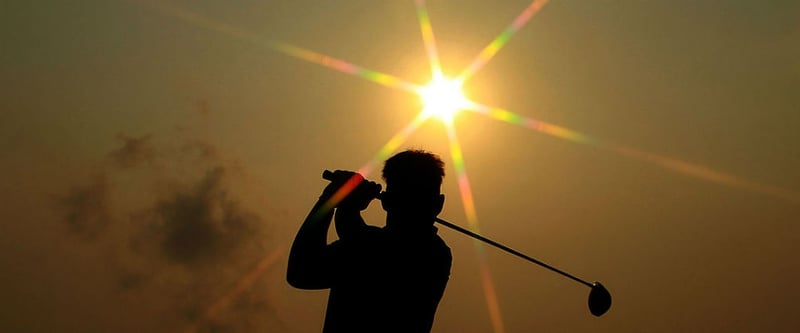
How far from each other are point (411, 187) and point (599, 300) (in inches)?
222

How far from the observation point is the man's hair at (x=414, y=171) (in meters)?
3.70

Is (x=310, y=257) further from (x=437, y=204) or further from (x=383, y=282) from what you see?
→ (x=437, y=204)

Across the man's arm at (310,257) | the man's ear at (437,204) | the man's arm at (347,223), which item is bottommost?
the man's arm at (310,257)

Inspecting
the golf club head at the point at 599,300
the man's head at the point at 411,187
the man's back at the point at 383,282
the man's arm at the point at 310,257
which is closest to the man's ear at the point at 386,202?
the man's head at the point at 411,187

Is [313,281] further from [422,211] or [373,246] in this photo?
[422,211]

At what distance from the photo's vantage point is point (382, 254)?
360 cm

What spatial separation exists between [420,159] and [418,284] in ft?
2.28

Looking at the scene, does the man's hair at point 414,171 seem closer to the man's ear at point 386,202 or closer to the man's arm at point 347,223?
the man's ear at point 386,202

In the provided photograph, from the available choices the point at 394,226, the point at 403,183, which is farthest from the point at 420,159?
the point at 394,226

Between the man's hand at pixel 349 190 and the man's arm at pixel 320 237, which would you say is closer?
the man's arm at pixel 320 237

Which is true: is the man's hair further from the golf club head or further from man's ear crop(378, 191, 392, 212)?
the golf club head

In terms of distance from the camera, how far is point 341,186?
11.9 ft

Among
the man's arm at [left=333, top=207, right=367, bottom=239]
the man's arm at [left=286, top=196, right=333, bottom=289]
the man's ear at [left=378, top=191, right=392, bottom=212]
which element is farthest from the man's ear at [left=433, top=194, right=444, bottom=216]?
the man's arm at [left=286, top=196, right=333, bottom=289]

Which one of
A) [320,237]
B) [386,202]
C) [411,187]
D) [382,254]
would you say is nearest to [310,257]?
[320,237]
